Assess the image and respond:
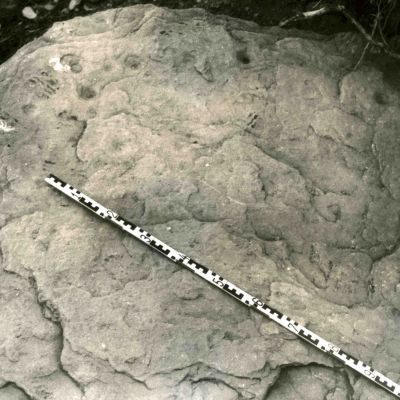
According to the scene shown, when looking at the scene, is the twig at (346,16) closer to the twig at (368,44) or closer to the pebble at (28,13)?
the twig at (368,44)

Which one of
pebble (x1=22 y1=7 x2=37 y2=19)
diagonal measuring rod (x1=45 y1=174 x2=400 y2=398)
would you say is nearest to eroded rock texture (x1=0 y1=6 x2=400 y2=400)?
diagonal measuring rod (x1=45 y1=174 x2=400 y2=398)

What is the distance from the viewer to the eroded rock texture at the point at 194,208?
166cm

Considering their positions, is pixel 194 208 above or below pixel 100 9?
below

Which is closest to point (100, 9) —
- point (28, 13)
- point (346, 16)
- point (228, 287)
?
point (28, 13)

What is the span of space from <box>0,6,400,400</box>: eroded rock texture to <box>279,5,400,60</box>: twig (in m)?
0.07

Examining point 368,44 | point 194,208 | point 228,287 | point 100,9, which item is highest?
point 100,9

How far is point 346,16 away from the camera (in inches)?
87.0

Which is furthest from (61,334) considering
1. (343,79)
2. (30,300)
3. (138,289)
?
(343,79)

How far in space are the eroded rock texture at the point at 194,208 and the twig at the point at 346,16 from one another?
7cm

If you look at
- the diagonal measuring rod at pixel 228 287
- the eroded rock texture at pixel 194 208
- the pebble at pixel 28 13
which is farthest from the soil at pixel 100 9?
the diagonal measuring rod at pixel 228 287

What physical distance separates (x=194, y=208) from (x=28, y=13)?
1105 mm

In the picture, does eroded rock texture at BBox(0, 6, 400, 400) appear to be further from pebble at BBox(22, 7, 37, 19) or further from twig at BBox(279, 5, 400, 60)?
pebble at BBox(22, 7, 37, 19)

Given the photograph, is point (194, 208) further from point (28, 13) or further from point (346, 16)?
point (28, 13)

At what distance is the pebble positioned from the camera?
7.77 feet
